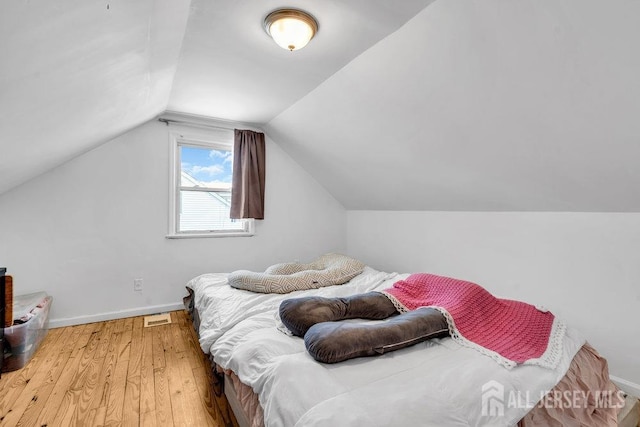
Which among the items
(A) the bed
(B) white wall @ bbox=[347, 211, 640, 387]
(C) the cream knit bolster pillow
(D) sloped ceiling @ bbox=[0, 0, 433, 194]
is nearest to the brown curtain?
(D) sloped ceiling @ bbox=[0, 0, 433, 194]

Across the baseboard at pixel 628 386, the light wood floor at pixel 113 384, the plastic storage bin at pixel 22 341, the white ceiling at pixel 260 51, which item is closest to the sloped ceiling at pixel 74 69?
the white ceiling at pixel 260 51

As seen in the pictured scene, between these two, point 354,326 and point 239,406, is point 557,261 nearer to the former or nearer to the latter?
point 354,326

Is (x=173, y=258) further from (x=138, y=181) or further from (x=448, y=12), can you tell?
(x=448, y=12)

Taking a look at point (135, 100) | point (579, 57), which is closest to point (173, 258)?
point (135, 100)

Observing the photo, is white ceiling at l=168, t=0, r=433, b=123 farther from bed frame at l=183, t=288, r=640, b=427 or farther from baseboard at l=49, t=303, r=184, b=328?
baseboard at l=49, t=303, r=184, b=328

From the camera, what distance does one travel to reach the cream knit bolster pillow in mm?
2328

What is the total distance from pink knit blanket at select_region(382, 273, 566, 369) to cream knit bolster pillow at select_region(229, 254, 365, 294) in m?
0.75

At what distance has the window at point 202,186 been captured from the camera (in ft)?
10.5

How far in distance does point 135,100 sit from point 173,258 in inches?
64.7

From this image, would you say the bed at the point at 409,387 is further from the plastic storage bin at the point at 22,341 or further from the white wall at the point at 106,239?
the white wall at the point at 106,239

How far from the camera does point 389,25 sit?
162 cm

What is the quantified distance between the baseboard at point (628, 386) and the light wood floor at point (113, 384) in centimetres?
243

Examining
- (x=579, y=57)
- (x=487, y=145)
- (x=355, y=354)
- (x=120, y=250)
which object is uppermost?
(x=579, y=57)

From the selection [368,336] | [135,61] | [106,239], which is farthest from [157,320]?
[368,336]
